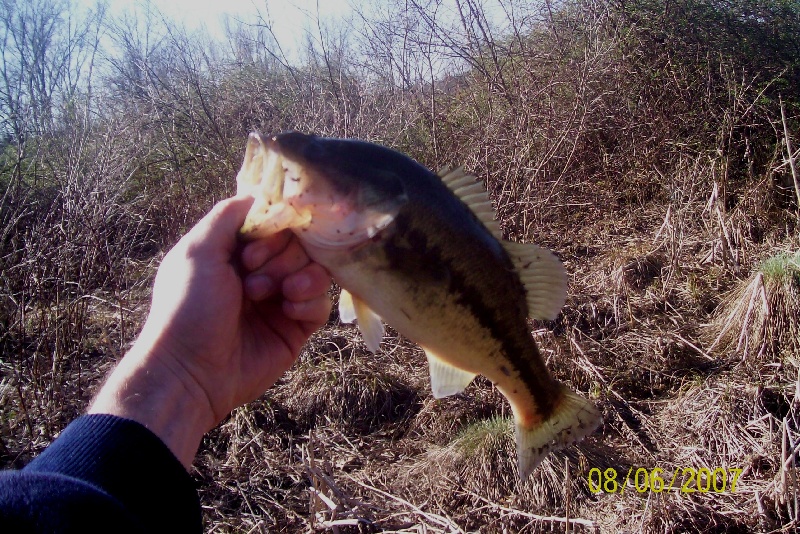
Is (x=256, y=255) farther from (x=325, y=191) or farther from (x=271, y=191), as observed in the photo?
(x=325, y=191)

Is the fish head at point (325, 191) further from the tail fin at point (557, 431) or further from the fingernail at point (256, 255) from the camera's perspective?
the tail fin at point (557, 431)

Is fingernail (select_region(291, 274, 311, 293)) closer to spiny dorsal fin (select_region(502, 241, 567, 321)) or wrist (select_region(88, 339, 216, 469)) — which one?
wrist (select_region(88, 339, 216, 469))

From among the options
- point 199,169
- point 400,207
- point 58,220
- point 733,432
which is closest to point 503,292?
point 400,207

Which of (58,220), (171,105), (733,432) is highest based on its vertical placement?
(171,105)

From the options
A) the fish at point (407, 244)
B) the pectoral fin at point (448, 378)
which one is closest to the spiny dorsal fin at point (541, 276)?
the fish at point (407, 244)

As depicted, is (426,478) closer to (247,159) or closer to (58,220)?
(247,159)

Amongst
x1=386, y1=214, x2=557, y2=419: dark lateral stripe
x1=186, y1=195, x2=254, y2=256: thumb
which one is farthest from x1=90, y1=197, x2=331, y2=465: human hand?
x1=386, y1=214, x2=557, y2=419: dark lateral stripe
